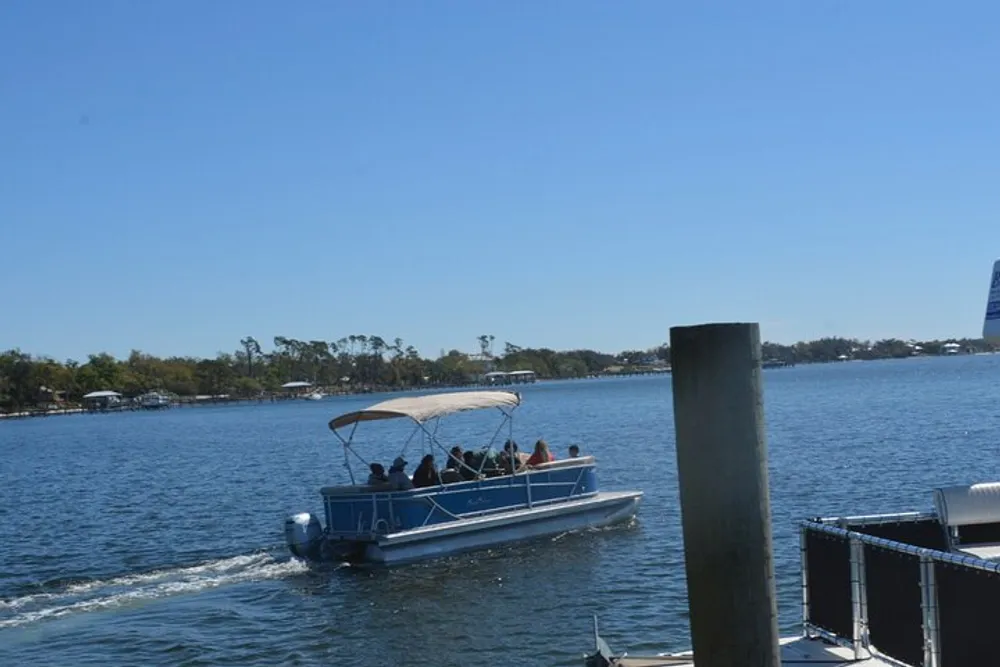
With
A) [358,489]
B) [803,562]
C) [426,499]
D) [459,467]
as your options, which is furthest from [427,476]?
[803,562]

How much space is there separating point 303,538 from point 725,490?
59.2 ft

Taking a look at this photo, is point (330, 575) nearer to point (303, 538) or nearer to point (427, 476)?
point (303, 538)

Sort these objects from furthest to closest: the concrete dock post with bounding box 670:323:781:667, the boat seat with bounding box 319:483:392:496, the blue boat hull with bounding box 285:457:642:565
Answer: the boat seat with bounding box 319:483:392:496 → the blue boat hull with bounding box 285:457:642:565 → the concrete dock post with bounding box 670:323:781:667

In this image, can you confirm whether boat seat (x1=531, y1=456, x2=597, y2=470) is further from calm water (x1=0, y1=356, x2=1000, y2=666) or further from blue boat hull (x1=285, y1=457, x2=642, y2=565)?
calm water (x1=0, y1=356, x2=1000, y2=666)

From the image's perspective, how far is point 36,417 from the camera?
194375 mm

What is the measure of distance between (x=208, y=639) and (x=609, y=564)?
764 centimetres

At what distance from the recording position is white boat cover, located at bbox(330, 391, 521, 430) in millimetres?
22438

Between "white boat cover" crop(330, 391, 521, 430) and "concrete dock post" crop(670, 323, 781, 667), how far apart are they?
16.9m

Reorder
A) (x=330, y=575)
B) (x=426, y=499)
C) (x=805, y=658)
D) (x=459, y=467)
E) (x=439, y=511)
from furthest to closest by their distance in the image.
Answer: (x=459, y=467), (x=439, y=511), (x=426, y=499), (x=330, y=575), (x=805, y=658)

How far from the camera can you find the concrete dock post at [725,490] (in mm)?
4918

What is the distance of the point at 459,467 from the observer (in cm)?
2347

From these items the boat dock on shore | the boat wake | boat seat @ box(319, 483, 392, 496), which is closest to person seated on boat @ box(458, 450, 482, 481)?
boat seat @ box(319, 483, 392, 496)

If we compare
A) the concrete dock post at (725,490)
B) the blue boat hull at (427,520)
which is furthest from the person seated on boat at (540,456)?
the concrete dock post at (725,490)

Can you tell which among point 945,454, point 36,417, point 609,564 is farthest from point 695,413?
point 36,417
